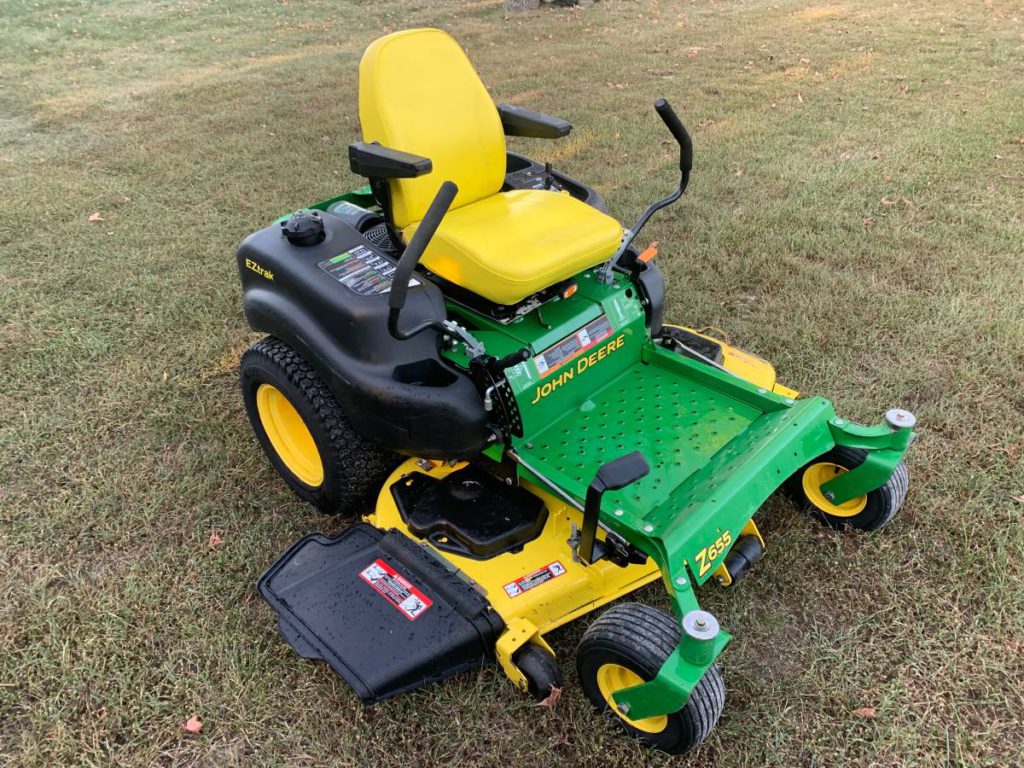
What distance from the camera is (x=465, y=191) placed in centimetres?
272

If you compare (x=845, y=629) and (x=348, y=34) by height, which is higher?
(x=348, y=34)

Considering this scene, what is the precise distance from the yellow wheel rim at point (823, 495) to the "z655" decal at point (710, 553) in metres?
0.70

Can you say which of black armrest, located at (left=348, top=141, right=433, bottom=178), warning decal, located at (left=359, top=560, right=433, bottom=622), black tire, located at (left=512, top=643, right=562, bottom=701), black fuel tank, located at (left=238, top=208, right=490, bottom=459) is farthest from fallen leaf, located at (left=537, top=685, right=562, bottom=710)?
black armrest, located at (left=348, top=141, right=433, bottom=178)

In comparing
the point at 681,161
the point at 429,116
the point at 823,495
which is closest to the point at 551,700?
the point at 823,495

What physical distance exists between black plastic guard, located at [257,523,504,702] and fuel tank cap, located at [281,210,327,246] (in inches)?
40.1

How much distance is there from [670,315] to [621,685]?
83.9 inches

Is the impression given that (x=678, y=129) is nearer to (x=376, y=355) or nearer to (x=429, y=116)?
(x=429, y=116)

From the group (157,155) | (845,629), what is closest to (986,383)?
(845,629)

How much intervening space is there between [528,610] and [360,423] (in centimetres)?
79

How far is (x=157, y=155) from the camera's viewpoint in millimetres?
5801

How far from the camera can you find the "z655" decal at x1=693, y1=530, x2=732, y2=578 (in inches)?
78.1

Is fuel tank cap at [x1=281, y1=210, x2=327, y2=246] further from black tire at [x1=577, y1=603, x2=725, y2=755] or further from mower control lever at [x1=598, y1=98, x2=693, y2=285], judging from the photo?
black tire at [x1=577, y1=603, x2=725, y2=755]

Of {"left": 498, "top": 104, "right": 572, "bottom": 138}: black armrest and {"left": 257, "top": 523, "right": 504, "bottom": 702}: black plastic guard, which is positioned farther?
{"left": 498, "top": 104, "right": 572, "bottom": 138}: black armrest

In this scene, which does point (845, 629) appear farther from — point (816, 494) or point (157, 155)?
point (157, 155)
